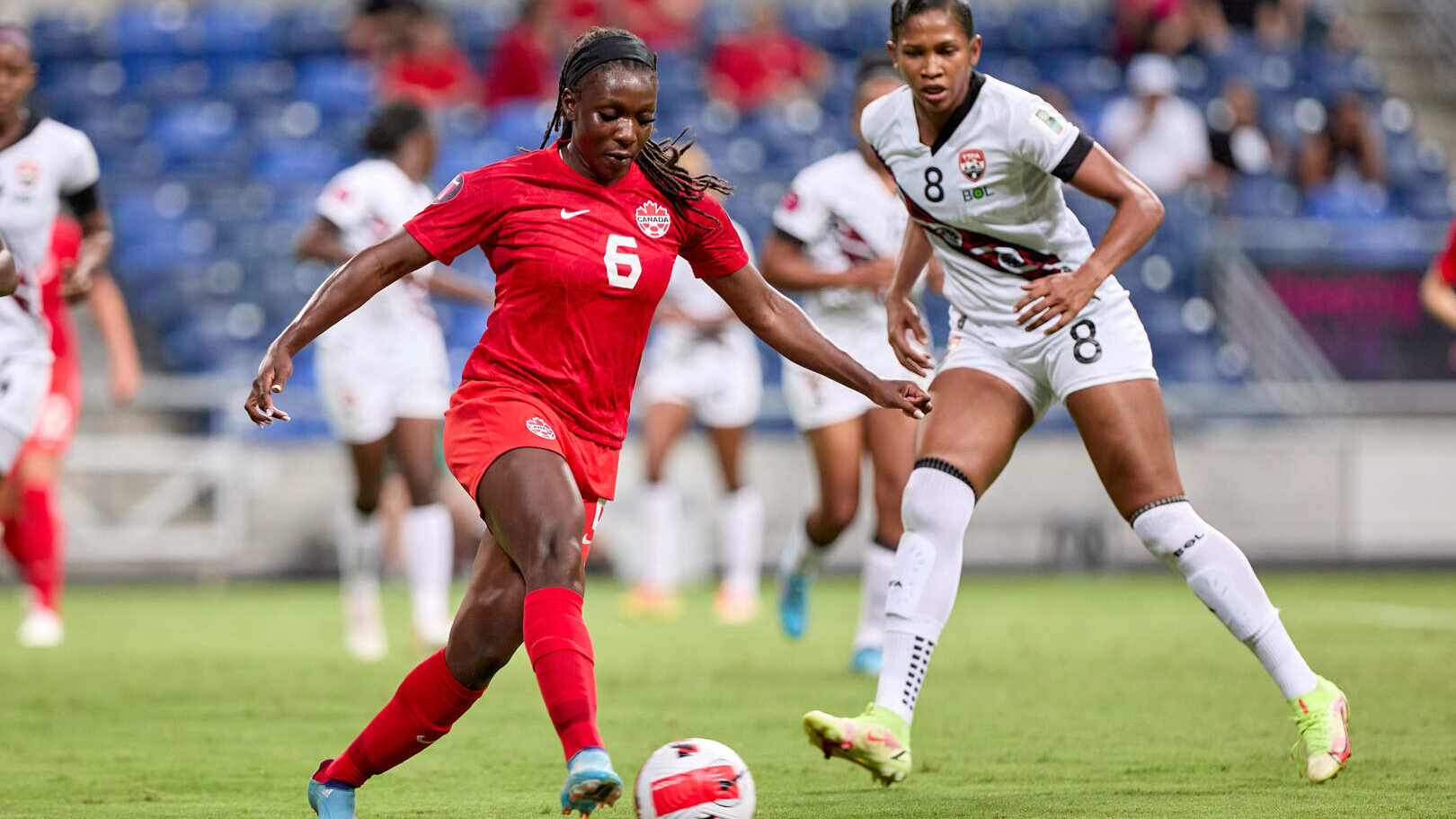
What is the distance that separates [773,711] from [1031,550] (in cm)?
866

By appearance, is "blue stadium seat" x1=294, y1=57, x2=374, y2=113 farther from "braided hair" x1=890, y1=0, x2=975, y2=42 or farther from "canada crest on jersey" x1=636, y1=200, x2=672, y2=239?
"canada crest on jersey" x1=636, y1=200, x2=672, y2=239

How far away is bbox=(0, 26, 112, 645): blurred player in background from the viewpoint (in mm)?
7523

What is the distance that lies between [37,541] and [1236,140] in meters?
12.0

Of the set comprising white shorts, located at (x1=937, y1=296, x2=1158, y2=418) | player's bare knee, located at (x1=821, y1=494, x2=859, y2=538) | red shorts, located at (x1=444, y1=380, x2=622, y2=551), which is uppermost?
white shorts, located at (x1=937, y1=296, x2=1158, y2=418)

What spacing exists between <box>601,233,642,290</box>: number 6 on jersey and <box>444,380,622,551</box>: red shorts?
1.30ft

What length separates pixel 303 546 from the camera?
15.0 metres

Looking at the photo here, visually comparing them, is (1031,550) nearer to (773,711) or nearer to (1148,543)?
(773,711)

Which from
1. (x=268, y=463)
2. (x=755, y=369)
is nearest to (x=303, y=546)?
(x=268, y=463)

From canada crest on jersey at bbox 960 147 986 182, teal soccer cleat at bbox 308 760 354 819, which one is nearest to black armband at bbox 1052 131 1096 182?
canada crest on jersey at bbox 960 147 986 182

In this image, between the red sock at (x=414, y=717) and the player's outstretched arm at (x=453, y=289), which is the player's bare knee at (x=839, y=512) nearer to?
the player's outstretched arm at (x=453, y=289)

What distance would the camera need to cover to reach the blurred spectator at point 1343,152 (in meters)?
18.0

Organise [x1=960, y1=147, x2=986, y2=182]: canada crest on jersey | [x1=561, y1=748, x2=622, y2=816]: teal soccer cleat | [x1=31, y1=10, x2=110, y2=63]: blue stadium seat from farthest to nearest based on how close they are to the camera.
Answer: [x1=31, y1=10, x2=110, y2=63]: blue stadium seat < [x1=960, y1=147, x2=986, y2=182]: canada crest on jersey < [x1=561, y1=748, x2=622, y2=816]: teal soccer cleat

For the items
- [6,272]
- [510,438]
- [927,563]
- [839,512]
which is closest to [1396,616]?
[839,512]

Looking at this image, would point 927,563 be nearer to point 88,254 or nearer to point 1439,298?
point 88,254
